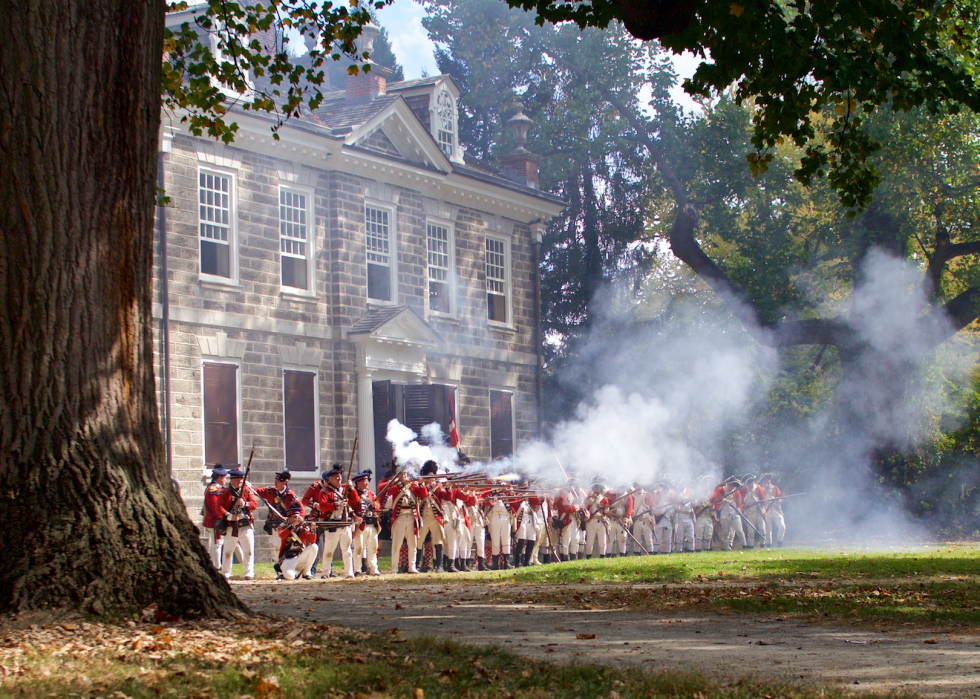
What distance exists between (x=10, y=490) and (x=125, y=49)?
3.01 metres

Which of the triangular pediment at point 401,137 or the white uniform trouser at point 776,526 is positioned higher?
the triangular pediment at point 401,137

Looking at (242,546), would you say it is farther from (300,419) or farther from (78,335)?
(78,335)

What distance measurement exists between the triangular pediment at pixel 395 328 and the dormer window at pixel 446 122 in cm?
584

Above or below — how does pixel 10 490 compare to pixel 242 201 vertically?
below

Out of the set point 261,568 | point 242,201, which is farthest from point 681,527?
point 242,201

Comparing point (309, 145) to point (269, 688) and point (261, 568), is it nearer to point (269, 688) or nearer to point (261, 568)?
point (261, 568)

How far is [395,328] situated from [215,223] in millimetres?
4883

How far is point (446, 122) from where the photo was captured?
30922 mm

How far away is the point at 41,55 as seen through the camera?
294 inches

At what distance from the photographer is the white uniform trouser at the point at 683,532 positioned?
27.5 metres

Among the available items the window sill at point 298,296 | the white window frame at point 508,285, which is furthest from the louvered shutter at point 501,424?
the window sill at point 298,296

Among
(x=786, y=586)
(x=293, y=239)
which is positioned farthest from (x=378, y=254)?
(x=786, y=586)

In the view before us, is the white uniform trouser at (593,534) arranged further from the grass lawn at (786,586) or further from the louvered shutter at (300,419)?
the louvered shutter at (300,419)

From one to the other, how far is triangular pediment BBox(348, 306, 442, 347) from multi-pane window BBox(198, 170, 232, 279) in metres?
3.44
